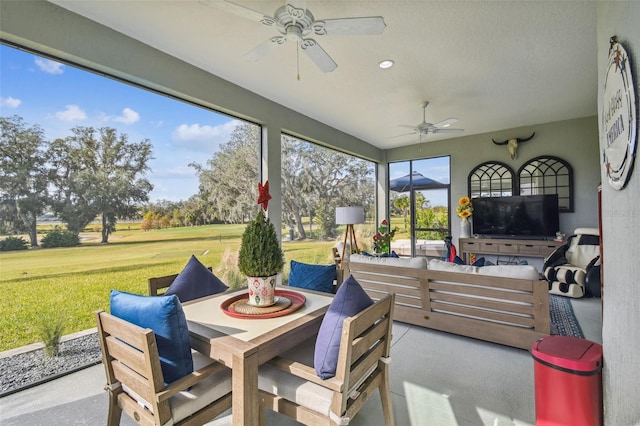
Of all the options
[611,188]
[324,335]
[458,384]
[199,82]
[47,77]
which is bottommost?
[458,384]

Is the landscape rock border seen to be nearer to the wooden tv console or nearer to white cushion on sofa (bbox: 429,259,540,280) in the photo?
white cushion on sofa (bbox: 429,259,540,280)

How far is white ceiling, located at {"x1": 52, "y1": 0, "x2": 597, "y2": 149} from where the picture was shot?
91.4 inches

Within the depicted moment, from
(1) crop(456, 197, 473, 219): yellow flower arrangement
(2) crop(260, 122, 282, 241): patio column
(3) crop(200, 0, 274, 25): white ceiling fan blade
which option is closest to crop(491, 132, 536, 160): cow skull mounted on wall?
(1) crop(456, 197, 473, 219): yellow flower arrangement

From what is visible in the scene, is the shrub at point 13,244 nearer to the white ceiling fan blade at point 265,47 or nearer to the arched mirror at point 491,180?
the white ceiling fan blade at point 265,47

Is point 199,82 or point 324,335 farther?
point 199,82

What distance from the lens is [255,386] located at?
1.31 metres

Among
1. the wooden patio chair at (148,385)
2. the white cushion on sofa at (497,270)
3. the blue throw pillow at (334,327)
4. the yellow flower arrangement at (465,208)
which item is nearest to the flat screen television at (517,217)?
the yellow flower arrangement at (465,208)

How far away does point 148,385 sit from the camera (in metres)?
1.21

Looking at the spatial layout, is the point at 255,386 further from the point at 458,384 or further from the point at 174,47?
the point at 174,47

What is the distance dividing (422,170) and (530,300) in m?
4.71

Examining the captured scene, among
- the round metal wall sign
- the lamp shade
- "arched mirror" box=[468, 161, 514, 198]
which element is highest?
"arched mirror" box=[468, 161, 514, 198]

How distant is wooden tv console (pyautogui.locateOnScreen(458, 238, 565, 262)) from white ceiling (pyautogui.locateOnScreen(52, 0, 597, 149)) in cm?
224

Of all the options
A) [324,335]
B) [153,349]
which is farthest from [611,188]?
[153,349]

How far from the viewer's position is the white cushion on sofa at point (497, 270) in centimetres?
254
